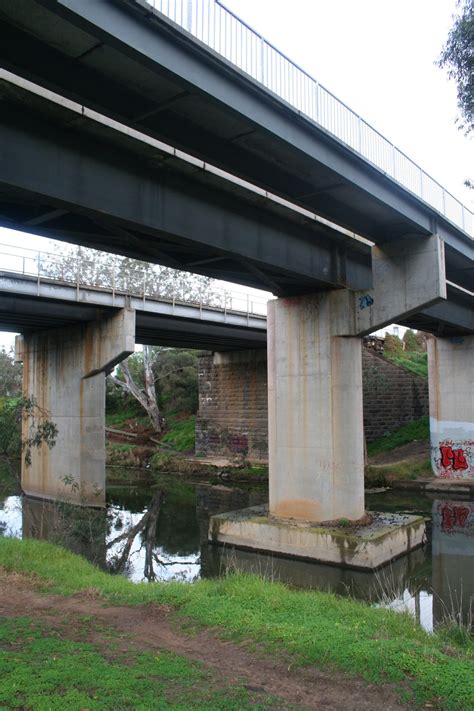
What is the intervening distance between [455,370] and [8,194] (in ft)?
74.8

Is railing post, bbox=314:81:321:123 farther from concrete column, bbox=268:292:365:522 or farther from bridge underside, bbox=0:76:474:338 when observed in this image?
concrete column, bbox=268:292:365:522

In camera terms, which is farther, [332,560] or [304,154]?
[332,560]

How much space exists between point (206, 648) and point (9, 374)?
4711cm

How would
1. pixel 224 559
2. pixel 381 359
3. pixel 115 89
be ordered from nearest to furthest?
pixel 115 89 → pixel 224 559 → pixel 381 359

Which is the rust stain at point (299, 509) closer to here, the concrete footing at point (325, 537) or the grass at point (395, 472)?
the concrete footing at point (325, 537)

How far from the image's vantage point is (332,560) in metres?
12.4

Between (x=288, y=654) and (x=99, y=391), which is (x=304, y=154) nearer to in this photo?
(x=288, y=654)

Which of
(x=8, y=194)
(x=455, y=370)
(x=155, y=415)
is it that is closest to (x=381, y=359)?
(x=455, y=370)

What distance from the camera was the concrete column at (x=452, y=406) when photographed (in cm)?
2591

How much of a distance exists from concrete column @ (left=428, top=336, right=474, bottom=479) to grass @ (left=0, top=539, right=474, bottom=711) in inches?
767

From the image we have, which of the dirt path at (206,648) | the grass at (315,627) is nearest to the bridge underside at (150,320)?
the grass at (315,627)

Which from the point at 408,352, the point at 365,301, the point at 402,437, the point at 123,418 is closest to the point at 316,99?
the point at 365,301

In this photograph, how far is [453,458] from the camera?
26047mm

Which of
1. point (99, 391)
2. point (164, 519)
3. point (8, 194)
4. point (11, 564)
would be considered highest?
point (8, 194)
